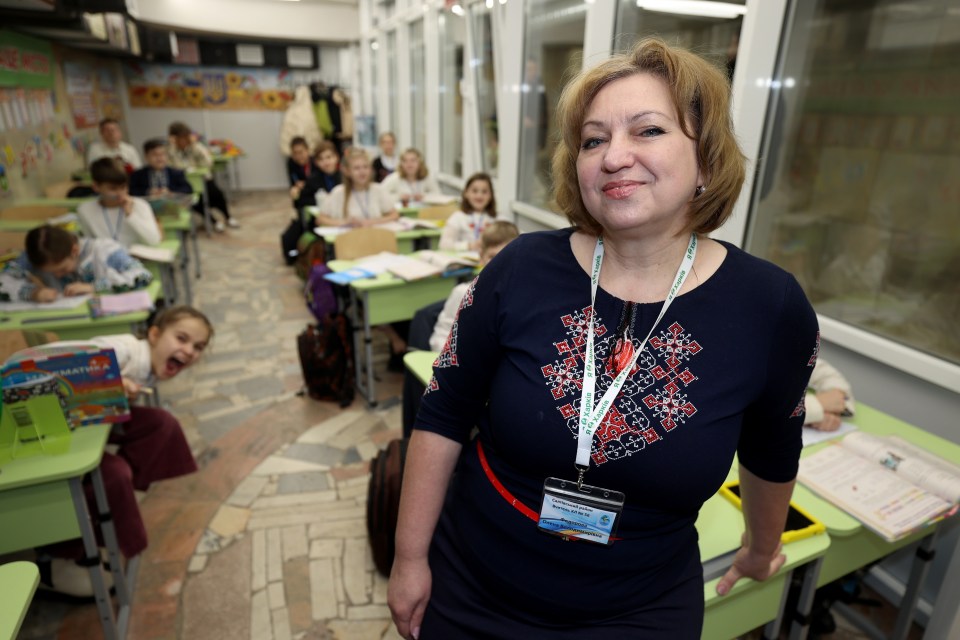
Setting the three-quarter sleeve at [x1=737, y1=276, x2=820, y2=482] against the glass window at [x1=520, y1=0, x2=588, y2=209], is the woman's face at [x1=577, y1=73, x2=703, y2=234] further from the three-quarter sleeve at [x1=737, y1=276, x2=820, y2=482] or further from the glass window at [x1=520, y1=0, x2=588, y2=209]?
the glass window at [x1=520, y1=0, x2=588, y2=209]

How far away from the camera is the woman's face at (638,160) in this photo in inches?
35.3

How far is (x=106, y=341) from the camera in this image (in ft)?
6.78

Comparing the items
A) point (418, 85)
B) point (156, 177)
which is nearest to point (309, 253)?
point (156, 177)

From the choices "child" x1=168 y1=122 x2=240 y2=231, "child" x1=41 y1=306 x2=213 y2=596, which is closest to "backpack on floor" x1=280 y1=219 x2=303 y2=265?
"child" x1=168 y1=122 x2=240 y2=231

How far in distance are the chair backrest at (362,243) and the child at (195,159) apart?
4.92 meters

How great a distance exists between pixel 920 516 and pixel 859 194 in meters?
1.91

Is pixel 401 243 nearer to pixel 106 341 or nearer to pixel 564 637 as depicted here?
pixel 106 341

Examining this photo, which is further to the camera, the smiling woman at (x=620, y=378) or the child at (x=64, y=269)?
the child at (x=64, y=269)

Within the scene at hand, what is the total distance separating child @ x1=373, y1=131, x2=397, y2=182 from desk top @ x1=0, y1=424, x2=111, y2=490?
19.0 feet

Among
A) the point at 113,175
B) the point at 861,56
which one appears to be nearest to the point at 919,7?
the point at 861,56

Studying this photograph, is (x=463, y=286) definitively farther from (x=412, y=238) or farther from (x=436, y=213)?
(x=436, y=213)

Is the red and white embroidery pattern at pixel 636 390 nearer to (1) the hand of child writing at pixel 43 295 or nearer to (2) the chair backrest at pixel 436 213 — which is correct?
(1) the hand of child writing at pixel 43 295

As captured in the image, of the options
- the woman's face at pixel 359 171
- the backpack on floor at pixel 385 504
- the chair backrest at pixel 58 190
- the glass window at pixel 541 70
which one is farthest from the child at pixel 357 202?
the backpack on floor at pixel 385 504

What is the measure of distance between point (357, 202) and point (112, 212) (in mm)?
1759
